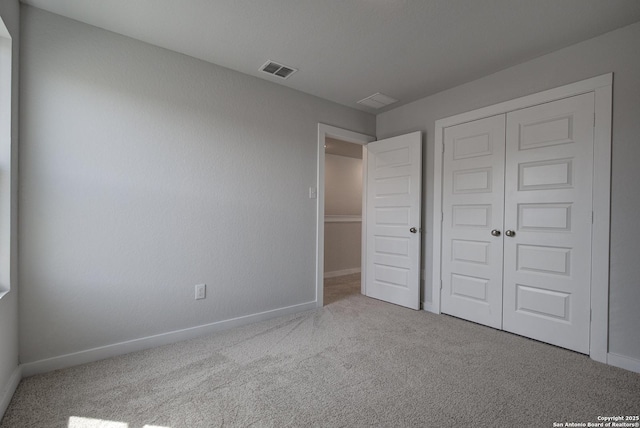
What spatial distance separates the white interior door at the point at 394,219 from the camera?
3.42 meters

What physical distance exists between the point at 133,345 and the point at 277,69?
263cm

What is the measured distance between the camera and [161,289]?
8.00ft

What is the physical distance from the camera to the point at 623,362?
2.10m

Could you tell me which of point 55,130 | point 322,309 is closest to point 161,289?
point 55,130

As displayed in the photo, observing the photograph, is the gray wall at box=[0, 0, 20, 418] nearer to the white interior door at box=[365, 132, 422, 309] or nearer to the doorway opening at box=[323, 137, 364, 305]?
the white interior door at box=[365, 132, 422, 309]

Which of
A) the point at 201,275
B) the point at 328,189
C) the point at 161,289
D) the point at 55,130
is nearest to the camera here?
the point at 55,130

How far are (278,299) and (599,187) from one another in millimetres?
2902

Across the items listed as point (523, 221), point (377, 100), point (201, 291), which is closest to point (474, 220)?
point (523, 221)

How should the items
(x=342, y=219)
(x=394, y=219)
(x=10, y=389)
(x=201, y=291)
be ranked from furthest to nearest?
(x=342, y=219)
(x=394, y=219)
(x=201, y=291)
(x=10, y=389)

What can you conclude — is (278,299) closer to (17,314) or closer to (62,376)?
(62,376)

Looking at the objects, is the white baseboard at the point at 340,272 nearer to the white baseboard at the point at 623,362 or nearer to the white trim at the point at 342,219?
the white trim at the point at 342,219

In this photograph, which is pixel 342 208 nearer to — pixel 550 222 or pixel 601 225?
pixel 550 222

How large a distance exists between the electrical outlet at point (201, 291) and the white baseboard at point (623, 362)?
3.18 m

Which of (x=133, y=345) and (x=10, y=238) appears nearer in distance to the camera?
(x=10, y=238)
